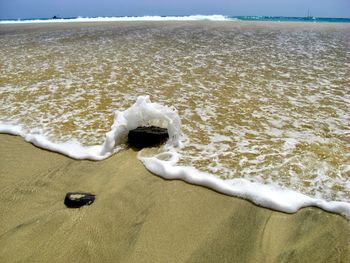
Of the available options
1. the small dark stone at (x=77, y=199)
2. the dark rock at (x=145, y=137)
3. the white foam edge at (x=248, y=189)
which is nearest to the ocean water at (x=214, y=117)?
the white foam edge at (x=248, y=189)

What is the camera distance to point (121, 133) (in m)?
3.83

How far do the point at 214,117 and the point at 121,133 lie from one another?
152 cm

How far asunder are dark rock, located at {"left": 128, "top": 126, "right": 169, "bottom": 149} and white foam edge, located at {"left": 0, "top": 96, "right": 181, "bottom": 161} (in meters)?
0.12

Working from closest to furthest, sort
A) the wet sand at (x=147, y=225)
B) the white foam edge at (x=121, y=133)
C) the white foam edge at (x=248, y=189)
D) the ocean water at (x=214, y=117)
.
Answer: the wet sand at (x=147, y=225), the white foam edge at (x=248, y=189), the ocean water at (x=214, y=117), the white foam edge at (x=121, y=133)

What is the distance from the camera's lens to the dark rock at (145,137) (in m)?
3.65

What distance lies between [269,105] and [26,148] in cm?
377

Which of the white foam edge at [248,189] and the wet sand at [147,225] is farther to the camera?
the white foam edge at [248,189]

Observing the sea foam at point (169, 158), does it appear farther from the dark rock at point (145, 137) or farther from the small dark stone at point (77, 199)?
the small dark stone at point (77, 199)

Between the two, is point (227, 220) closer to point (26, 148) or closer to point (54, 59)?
point (26, 148)

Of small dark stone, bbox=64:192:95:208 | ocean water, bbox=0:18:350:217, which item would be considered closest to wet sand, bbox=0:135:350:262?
small dark stone, bbox=64:192:95:208

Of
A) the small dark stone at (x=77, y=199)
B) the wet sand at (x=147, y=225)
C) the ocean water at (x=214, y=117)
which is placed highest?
the small dark stone at (x=77, y=199)

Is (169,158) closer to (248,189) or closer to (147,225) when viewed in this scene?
(248,189)

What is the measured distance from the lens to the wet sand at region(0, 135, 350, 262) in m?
2.08

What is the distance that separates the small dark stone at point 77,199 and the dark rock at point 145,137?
1.11 metres
